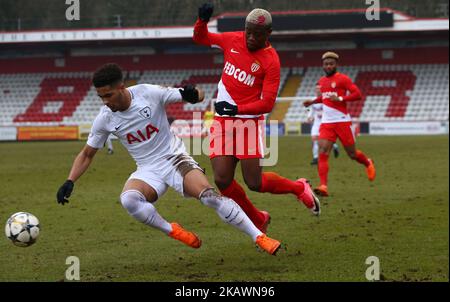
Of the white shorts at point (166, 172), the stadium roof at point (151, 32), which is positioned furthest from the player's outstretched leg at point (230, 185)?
the stadium roof at point (151, 32)

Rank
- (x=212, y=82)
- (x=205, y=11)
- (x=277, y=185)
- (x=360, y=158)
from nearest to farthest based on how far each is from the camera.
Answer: (x=205, y=11) → (x=277, y=185) → (x=360, y=158) → (x=212, y=82)

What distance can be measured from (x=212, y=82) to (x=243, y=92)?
38811mm

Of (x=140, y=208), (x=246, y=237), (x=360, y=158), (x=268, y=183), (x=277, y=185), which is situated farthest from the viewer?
(x=360, y=158)

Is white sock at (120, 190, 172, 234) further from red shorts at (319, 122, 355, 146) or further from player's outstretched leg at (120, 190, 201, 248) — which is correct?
red shorts at (319, 122, 355, 146)

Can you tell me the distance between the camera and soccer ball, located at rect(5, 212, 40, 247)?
7234 mm

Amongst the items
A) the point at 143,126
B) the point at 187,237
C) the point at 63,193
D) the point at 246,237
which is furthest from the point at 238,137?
the point at 63,193

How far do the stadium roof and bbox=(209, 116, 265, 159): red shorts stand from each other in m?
32.8

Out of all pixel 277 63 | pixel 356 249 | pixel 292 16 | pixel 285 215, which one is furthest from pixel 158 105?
pixel 292 16

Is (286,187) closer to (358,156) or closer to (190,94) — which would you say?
(190,94)

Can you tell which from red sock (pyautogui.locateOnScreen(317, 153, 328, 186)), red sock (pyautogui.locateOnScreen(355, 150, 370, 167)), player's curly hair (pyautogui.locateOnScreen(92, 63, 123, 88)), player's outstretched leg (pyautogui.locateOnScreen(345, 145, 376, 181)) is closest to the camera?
player's curly hair (pyautogui.locateOnScreen(92, 63, 123, 88))

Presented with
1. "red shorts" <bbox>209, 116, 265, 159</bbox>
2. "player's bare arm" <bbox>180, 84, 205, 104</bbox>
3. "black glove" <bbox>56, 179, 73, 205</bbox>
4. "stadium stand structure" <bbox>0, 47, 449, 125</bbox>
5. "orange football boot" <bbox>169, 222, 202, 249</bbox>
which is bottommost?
"stadium stand structure" <bbox>0, 47, 449, 125</bbox>

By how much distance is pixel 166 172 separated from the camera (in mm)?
7582

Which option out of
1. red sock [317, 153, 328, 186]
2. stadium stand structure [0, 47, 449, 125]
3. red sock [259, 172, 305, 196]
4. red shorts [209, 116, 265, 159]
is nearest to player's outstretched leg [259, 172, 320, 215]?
red sock [259, 172, 305, 196]

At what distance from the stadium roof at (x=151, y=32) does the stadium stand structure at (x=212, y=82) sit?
4.02 meters
